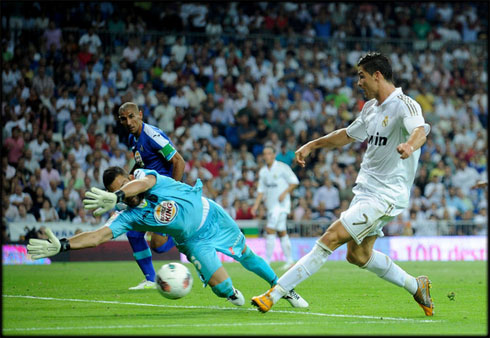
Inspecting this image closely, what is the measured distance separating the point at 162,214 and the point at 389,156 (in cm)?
241

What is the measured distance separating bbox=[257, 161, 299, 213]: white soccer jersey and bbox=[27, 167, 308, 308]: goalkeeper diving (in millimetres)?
9457

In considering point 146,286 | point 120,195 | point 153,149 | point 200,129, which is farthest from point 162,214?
point 200,129

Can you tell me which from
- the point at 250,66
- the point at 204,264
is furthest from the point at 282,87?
the point at 204,264

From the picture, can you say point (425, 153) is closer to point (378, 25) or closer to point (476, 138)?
point (476, 138)

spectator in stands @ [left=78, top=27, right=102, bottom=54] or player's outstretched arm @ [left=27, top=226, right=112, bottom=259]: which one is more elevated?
spectator in stands @ [left=78, top=27, right=102, bottom=54]

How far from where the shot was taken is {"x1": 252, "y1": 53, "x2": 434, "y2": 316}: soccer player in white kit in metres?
8.16

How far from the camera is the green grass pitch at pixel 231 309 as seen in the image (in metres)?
7.24

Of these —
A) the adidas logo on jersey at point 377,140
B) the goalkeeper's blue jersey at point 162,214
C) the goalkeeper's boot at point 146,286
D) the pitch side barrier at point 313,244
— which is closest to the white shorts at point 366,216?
the adidas logo on jersey at point 377,140

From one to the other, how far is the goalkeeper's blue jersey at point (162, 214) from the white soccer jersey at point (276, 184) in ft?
31.9

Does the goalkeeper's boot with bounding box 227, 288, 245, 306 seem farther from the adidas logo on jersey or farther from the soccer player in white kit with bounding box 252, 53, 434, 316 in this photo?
the adidas logo on jersey

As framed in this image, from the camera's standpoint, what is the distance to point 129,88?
77.3 feet

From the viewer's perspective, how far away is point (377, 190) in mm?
8328

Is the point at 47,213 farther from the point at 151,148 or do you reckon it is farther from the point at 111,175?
the point at 111,175

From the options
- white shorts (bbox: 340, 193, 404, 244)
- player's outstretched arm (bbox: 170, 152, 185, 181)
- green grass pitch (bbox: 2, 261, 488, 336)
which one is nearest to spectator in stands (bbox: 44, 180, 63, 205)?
green grass pitch (bbox: 2, 261, 488, 336)
